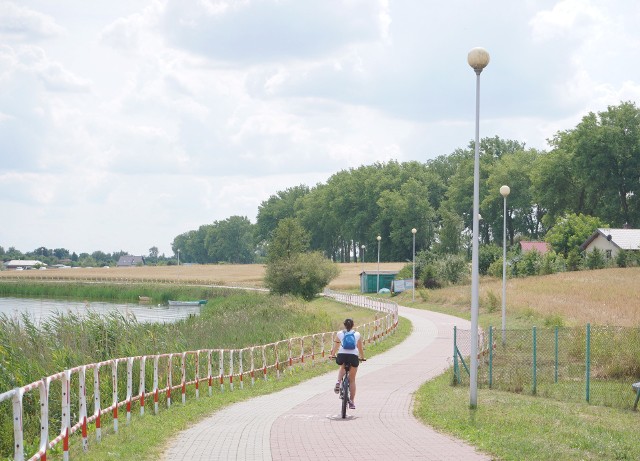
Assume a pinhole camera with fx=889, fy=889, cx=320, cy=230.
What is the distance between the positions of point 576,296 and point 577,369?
28.3m

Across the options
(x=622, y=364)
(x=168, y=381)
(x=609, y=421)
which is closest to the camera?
(x=609, y=421)

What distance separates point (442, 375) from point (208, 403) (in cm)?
885

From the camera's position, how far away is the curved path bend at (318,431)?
1165 cm

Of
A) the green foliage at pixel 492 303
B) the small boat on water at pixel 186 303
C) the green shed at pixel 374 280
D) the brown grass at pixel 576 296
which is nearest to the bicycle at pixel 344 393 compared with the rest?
the brown grass at pixel 576 296

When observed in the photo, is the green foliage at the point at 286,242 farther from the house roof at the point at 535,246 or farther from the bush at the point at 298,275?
the house roof at the point at 535,246

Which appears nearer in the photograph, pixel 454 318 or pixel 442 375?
pixel 442 375

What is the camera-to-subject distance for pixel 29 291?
96.7m

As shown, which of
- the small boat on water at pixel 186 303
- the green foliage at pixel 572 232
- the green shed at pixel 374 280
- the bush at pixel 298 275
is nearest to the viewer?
the bush at pixel 298 275

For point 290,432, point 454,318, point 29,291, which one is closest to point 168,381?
point 290,432

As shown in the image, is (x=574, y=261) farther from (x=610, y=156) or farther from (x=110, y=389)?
(x=110, y=389)

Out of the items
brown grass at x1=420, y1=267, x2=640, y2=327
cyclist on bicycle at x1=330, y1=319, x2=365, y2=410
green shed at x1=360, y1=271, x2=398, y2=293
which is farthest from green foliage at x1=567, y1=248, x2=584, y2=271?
cyclist on bicycle at x1=330, y1=319, x2=365, y2=410

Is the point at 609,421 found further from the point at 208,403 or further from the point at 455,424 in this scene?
the point at 208,403

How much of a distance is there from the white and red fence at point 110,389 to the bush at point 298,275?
42.7 m

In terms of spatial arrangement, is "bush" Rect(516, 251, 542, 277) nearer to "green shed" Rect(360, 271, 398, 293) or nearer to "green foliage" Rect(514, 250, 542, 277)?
"green foliage" Rect(514, 250, 542, 277)
